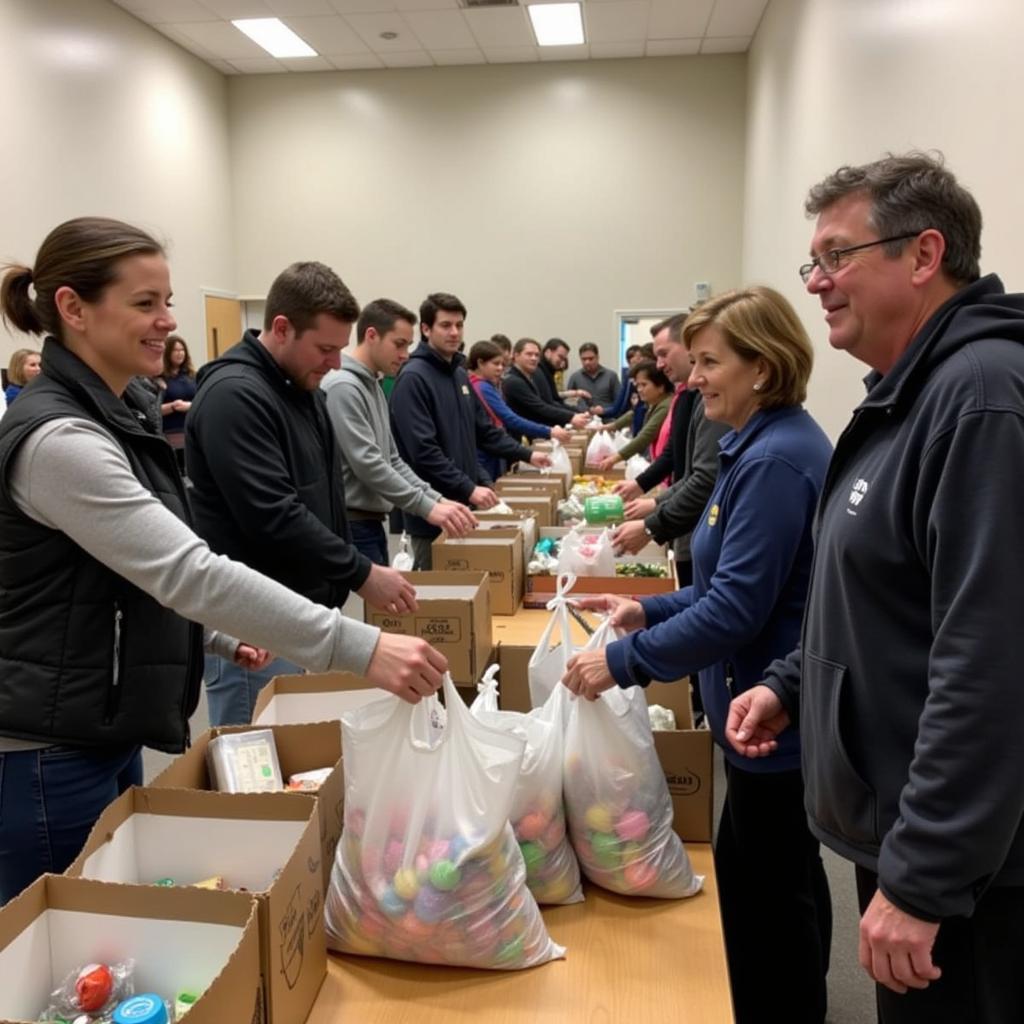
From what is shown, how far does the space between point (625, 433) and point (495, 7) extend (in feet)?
13.0

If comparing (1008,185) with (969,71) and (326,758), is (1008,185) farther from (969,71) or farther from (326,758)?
(326,758)

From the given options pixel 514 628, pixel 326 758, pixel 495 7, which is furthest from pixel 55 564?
pixel 495 7

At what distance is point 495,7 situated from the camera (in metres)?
7.66

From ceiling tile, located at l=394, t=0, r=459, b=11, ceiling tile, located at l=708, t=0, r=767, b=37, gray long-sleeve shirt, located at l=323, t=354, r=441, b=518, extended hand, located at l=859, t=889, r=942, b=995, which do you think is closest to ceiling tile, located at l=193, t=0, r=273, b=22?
ceiling tile, located at l=394, t=0, r=459, b=11

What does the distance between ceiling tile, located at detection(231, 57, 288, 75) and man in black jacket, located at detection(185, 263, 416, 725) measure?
27.1 feet

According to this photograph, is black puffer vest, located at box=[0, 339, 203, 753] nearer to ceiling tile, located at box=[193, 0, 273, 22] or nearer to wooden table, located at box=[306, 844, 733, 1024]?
wooden table, located at box=[306, 844, 733, 1024]

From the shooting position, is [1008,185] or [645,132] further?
[645,132]

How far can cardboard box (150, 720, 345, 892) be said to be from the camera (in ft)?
4.23

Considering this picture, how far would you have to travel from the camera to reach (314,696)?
1750 mm

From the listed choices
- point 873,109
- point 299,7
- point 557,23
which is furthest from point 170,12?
point 873,109

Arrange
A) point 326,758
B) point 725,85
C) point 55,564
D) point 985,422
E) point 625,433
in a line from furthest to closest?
point 725,85, point 625,433, point 326,758, point 55,564, point 985,422

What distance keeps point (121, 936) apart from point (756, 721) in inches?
34.4

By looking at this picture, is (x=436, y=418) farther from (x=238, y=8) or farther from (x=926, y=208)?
(x=238, y=8)

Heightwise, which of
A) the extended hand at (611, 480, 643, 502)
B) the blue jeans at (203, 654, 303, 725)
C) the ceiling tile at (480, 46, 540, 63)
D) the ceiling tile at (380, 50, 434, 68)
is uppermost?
the ceiling tile at (480, 46, 540, 63)
